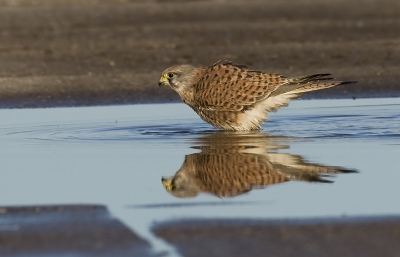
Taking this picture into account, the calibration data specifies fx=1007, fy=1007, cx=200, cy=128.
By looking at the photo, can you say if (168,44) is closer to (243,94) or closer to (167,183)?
(243,94)

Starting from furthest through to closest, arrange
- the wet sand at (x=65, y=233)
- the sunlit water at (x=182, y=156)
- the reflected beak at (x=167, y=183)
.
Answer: the reflected beak at (x=167, y=183), the sunlit water at (x=182, y=156), the wet sand at (x=65, y=233)

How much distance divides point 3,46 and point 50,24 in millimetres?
2943

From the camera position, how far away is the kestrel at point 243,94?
10.7m

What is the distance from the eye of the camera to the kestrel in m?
10.7

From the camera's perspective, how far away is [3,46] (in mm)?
18219

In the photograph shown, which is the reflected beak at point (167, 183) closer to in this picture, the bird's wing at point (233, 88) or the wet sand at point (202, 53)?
the wet sand at point (202, 53)

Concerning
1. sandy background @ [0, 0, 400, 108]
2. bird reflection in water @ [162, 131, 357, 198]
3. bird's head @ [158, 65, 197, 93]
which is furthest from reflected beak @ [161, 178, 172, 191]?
sandy background @ [0, 0, 400, 108]

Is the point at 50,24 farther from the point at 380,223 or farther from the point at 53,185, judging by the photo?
the point at 380,223

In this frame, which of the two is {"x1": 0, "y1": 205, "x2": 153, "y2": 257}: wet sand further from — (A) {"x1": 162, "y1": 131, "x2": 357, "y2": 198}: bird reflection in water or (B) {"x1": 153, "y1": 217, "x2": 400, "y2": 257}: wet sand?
(A) {"x1": 162, "y1": 131, "x2": 357, "y2": 198}: bird reflection in water

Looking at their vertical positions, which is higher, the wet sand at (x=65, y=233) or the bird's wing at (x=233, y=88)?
the bird's wing at (x=233, y=88)

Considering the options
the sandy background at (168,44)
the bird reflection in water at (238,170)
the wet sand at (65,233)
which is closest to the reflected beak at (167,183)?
the bird reflection in water at (238,170)

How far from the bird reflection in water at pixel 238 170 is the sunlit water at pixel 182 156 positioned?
28 mm

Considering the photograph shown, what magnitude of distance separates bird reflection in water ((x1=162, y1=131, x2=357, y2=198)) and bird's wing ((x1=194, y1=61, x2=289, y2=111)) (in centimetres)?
149

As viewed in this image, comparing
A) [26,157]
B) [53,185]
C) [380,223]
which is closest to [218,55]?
[26,157]
